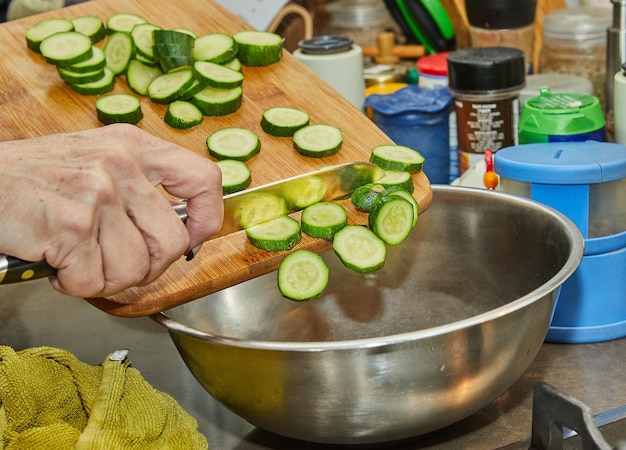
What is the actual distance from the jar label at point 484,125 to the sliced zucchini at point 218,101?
1.56 feet

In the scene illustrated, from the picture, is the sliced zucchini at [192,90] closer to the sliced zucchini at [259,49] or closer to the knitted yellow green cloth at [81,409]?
the sliced zucchini at [259,49]

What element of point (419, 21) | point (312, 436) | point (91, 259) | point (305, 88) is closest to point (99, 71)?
point (305, 88)

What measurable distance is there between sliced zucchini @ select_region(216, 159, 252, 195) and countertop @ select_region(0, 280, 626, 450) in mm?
298

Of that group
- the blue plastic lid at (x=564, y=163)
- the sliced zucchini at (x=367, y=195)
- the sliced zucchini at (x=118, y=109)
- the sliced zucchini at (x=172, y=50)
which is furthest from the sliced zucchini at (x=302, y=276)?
the sliced zucchini at (x=172, y=50)

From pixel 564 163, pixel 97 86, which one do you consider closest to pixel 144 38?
pixel 97 86

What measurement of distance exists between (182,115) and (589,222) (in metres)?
0.68

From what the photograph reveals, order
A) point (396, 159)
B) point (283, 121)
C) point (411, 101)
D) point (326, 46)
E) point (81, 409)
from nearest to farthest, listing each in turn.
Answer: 1. point (81, 409)
2. point (396, 159)
3. point (283, 121)
4. point (411, 101)
5. point (326, 46)

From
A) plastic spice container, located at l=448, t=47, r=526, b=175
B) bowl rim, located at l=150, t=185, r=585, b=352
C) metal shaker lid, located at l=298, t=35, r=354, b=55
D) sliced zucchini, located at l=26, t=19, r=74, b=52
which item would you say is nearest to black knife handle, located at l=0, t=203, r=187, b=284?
bowl rim, located at l=150, t=185, r=585, b=352

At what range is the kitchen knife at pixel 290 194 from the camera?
1.25 meters

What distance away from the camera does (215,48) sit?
175cm

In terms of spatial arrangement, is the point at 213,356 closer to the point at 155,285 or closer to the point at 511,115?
the point at 155,285

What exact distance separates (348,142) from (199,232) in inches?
19.0

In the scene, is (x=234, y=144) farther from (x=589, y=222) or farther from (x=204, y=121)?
(x=589, y=222)

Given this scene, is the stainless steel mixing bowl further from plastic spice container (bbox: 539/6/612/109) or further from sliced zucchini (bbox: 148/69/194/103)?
plastic spice container (bbox: 539/6/612/109)
